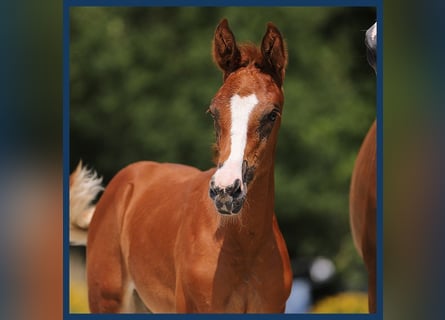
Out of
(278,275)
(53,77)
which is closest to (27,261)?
(53,77)

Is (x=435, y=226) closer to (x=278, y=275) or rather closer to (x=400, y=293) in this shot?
(x=400, y=293)

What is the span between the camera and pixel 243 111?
15.6 feet

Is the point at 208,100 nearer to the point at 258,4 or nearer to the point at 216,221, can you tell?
the point at 258,4

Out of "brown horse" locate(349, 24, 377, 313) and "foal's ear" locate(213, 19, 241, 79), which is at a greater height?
"foal's ear" locate(213, 19, 241, 79)

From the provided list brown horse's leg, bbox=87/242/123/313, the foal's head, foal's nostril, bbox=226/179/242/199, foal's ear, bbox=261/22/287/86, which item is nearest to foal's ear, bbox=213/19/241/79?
the foal's head

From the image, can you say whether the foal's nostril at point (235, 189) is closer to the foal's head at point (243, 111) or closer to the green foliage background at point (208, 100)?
the foal's head at point (243, 111)

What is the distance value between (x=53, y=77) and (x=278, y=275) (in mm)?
1555

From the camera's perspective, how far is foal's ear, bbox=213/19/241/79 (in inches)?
197

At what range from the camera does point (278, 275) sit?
5090 mm

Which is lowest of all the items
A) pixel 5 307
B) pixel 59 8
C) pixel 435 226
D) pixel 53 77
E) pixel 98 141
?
pixel 5 307

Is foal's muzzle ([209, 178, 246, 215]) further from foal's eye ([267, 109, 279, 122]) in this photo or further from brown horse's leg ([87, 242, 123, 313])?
brown horse's leg ([87, 242, 123, 313])

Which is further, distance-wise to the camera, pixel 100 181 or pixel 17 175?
pixel 100 181

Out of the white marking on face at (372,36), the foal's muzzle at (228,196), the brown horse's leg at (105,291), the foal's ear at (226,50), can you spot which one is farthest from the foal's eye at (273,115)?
the brown horse's leg at (105,291)

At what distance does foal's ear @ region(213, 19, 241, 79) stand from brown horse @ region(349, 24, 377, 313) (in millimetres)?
802
